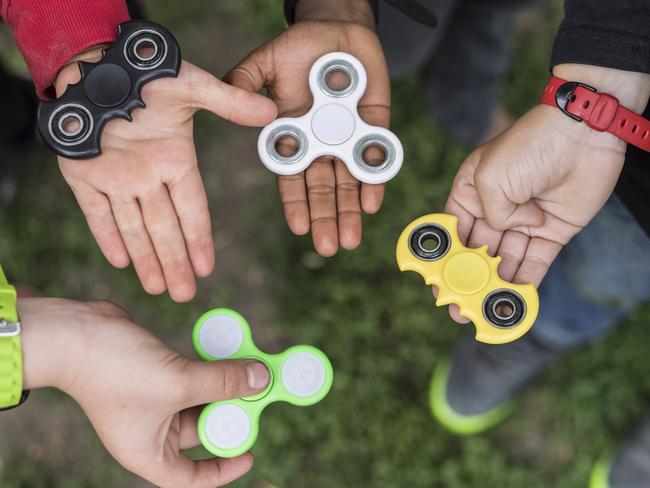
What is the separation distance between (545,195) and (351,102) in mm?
628

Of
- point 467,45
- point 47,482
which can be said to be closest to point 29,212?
point 47,482

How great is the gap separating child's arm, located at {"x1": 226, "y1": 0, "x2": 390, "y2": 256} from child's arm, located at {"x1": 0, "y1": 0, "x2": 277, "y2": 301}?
0.16 metres

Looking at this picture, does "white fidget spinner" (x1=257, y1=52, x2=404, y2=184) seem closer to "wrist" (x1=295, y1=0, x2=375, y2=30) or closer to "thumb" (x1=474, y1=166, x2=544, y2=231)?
"wrist" (x1=295, y1=0, x2=375, y2=30)

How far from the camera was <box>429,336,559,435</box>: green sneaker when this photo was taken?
8.51 feet

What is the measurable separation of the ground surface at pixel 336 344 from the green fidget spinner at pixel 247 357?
0.66 m

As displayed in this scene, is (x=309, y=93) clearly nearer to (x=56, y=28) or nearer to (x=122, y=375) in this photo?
(x=56, y=28)

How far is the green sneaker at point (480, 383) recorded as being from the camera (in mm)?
2594

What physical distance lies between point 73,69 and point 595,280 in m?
1.65

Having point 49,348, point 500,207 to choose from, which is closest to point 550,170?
point 500,207

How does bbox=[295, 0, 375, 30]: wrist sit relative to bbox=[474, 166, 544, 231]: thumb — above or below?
above

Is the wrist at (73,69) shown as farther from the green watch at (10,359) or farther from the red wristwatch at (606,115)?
the red wristwatch at (606,115)

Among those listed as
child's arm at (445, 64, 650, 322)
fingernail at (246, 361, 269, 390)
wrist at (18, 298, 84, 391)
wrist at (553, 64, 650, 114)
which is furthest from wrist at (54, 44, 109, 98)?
wrist at (553, 64, 650, 114)

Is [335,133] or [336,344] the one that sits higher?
[335,133]

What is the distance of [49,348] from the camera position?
5.39ft
